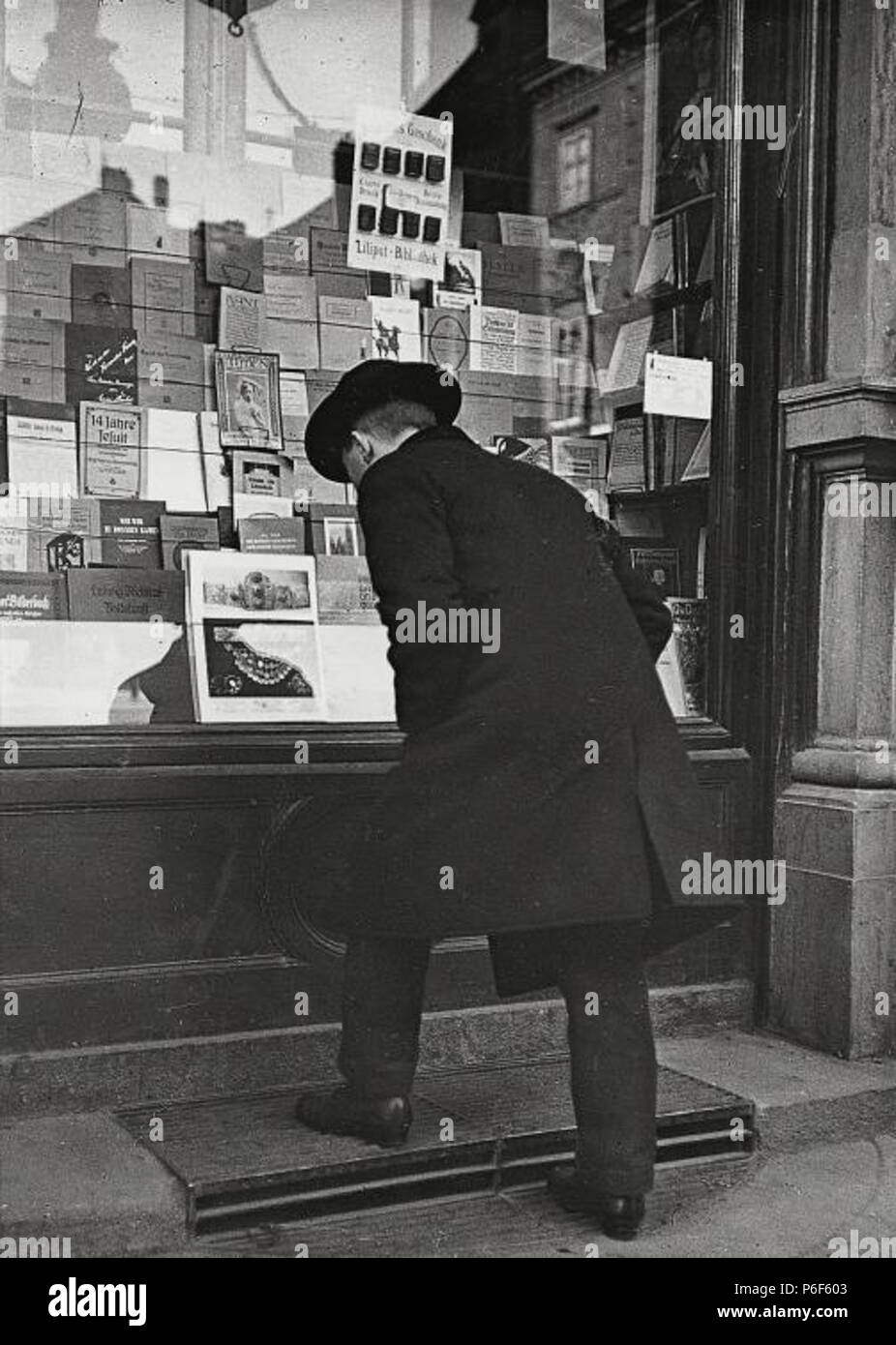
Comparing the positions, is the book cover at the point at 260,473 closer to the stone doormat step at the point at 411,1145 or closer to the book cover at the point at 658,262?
the book cover at the point at 658,262

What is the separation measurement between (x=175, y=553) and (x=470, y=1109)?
1.74 m

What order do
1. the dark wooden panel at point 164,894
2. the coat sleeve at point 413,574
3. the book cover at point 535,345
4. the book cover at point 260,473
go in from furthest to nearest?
the book cover at point 535,345 < the book cover at point 260,473 < the dark wooden panel at point 164,894 < the coat sleeve at point 413,574

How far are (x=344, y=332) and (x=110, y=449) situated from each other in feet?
2.64

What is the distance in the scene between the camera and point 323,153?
4828 millimetres

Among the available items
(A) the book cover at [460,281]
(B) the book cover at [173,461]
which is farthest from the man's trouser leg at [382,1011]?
(A) the book cover at [460,281]

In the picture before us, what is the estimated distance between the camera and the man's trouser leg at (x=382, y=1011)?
3.76m

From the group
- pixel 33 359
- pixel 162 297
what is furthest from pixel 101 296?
pixel 33 359

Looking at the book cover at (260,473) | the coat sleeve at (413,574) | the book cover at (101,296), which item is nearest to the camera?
the coat sleeve at (413,574)

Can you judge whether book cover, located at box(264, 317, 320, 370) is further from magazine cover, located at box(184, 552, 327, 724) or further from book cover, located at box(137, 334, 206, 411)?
magazine cover, located at box(184, 552, 327, 724)

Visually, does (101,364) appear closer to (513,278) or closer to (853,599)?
(513,278)

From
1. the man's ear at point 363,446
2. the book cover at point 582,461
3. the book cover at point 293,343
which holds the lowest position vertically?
the man's ear at point 363,446

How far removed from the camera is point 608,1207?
3664 mm

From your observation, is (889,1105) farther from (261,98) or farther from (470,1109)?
(261,98)

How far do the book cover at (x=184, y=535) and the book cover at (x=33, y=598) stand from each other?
0.31m
